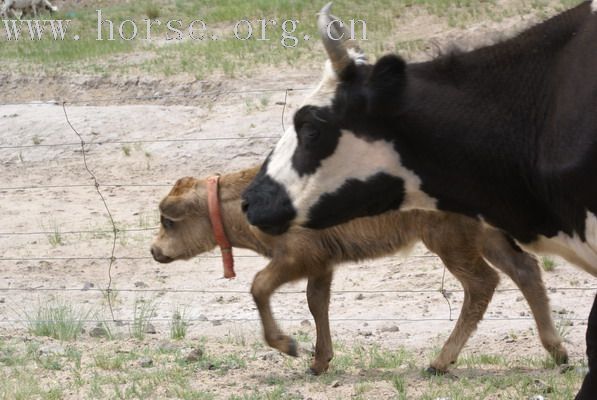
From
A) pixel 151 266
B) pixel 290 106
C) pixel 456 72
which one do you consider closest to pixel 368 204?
pixel 456 72

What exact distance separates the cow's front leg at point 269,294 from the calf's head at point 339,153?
2.38 meters

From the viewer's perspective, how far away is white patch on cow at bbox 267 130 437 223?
18.3 ft

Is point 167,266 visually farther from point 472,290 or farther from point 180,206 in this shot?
point 472,290

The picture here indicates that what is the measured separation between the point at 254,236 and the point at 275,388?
1.74 m

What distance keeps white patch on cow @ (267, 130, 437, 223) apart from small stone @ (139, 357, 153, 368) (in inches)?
96.9

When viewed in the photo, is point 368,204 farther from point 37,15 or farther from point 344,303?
point 37,15

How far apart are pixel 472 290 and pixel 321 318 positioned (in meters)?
1.07

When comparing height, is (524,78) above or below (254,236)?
above

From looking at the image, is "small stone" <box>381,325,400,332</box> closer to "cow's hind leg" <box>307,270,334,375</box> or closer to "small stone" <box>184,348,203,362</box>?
"cow's hind leg" <box>307,270,334,375</box>

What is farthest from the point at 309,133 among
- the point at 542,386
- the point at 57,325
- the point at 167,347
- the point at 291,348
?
the point at 57,325

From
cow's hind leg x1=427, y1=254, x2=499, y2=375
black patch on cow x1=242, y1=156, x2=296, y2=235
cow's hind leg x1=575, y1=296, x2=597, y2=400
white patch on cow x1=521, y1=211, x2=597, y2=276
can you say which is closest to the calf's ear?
cow's hind leg x1=427, y1=254, x2=499, y2=375

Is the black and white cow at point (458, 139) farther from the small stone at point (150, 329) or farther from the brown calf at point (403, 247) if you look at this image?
the small stone at point (150, 329)

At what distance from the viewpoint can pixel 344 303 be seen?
36.6ft

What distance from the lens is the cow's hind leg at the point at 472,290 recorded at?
27.0ft
